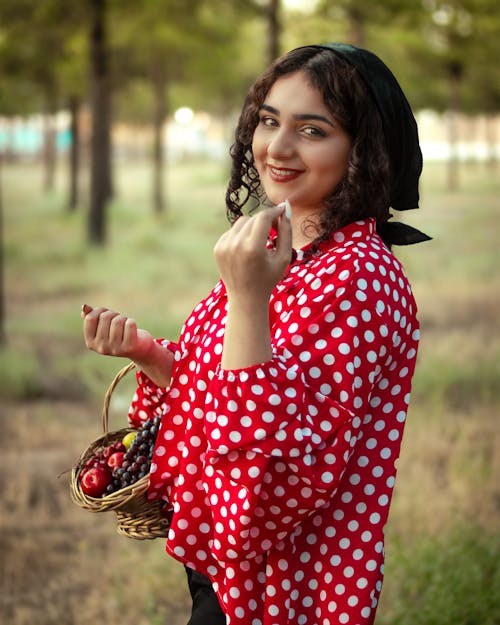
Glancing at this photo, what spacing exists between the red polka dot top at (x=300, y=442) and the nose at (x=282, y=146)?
0.17 m

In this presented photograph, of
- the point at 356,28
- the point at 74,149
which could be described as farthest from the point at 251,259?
the point at 74,149

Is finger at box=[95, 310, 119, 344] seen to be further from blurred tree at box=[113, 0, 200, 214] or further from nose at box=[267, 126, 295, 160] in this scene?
blurred tree at box=[113, 0, 200, 214]

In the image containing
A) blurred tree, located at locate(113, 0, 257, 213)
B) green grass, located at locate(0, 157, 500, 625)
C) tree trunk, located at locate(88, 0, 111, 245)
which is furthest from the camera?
tree trunk, located at locate(88, 0, 111, 245)

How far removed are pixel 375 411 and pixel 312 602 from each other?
369 millimetres

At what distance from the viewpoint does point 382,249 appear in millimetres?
1662

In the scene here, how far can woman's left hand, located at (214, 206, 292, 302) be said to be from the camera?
143 centimetres

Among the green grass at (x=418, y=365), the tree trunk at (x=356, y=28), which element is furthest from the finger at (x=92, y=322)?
the tree trunk at (x=356, y=28)

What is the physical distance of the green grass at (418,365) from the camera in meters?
3.84

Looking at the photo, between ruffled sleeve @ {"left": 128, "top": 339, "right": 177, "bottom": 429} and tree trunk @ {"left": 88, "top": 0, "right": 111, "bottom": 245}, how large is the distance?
11.4 metres

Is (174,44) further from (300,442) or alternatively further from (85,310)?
(300,442)

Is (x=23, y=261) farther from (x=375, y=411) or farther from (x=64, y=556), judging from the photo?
(x=375, y=411)

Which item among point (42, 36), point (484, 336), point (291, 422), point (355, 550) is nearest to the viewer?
point (291, 422)

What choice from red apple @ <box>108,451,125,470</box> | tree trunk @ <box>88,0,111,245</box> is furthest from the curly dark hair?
tree trunk @ <box>88,0,111,245</box>

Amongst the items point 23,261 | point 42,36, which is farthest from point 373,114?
point 42,36
